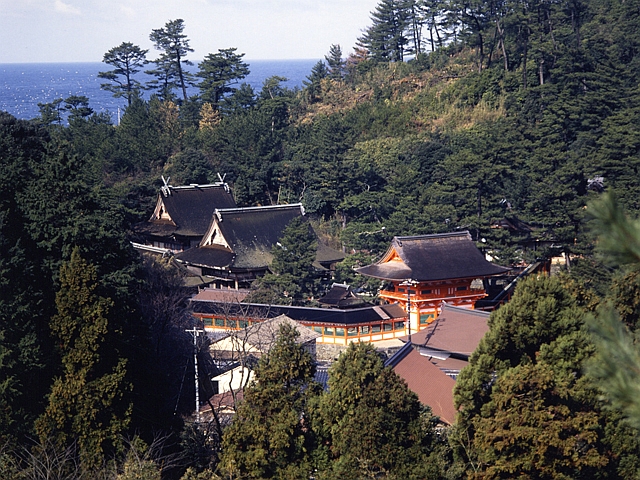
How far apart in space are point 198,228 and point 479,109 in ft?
41.1

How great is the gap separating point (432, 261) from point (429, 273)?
20.8 inches

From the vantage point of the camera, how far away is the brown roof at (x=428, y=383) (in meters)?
11.5

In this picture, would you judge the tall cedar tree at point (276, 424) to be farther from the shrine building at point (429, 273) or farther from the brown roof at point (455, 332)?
the shrine building at point (429, 273)

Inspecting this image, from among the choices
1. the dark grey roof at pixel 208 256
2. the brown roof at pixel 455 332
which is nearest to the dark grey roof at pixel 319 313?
the brown roof at pixel 455 332

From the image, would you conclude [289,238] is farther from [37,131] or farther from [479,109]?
[479,109]

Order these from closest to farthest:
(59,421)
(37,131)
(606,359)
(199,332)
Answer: (606,359), (59,421), (199,332), (37,131)

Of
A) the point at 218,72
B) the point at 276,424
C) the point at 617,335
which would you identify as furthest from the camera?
the point at 218,72

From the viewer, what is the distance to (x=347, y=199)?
26.4 meters

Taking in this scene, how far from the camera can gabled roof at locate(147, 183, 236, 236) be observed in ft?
86.2

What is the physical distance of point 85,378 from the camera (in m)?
10.3

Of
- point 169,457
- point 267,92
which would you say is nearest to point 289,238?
point 169,457

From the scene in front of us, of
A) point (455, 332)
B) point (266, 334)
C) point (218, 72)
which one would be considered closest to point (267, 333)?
point (266, 334)

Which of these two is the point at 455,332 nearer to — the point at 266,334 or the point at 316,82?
the point at 266,334

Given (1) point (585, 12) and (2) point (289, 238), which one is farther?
(1) point (585, 12)
